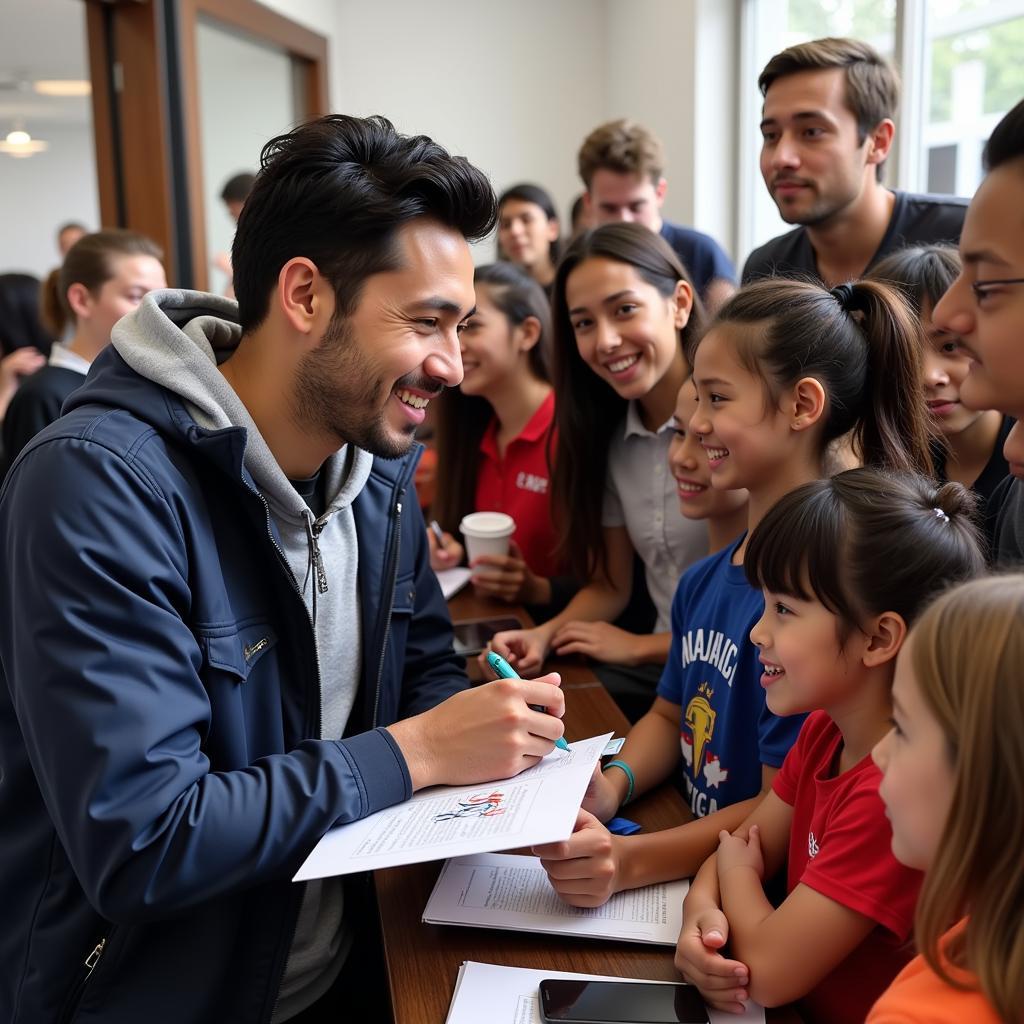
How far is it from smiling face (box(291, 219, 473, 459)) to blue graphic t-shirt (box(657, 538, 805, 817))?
51 cm

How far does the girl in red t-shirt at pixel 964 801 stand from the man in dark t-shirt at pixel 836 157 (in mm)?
1984

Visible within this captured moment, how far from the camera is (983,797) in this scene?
70 cm

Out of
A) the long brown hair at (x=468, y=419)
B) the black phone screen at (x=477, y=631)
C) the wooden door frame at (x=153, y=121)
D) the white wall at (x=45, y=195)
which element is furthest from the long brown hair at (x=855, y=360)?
the white wall at (x=45, y=195)

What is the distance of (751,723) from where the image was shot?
4.55ft

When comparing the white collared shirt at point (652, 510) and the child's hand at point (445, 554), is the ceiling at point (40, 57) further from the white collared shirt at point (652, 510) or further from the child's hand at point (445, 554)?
the white collared shirt at point (652, 510)

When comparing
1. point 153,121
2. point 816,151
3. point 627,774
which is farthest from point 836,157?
point 153,121

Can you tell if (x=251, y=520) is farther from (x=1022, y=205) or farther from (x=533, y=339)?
(x=533, y=339)

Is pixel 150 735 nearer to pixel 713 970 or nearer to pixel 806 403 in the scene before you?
pixel 713 970

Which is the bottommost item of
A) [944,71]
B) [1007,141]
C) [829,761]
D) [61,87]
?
[829,761]

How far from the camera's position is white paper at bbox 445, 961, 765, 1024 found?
0.92 metres

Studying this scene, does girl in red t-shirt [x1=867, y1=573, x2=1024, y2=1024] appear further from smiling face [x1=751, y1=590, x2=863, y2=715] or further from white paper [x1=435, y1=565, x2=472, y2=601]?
white paper [x1=435, y1=565, x2=472, y2=601]

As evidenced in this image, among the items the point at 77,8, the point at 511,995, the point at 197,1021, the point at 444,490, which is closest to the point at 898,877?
the point at 511,995

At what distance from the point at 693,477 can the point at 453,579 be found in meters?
0.86

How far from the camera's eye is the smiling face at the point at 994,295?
0.94m
